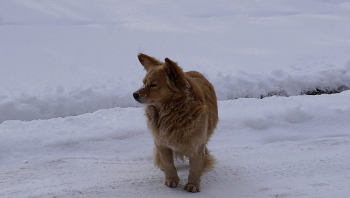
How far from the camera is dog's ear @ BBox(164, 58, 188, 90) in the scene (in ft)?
12.0

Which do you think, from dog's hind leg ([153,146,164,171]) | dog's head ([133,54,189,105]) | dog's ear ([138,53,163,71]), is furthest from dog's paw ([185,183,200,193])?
dog's ear ([138,53,163,71])

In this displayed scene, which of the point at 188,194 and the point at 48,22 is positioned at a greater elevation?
the point at 48,22

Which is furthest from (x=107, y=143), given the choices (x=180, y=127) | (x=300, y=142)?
(x=300, y=142)

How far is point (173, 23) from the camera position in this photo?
13328 mm

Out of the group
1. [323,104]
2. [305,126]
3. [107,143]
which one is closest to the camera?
[107,143]

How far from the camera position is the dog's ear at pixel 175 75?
3.65m

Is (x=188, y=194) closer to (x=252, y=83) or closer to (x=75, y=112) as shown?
(x=75, y=112)

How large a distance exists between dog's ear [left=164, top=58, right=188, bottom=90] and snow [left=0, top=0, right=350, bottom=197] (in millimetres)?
1097

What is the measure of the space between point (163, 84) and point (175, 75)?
15 cm

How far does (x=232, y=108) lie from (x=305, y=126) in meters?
1.18

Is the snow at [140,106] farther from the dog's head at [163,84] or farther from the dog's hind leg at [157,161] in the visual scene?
the dog's head at [163,84]

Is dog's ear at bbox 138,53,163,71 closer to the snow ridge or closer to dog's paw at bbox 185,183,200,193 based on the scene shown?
dog's paw at bbox 185,183,200,193

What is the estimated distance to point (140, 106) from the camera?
22.3 feet

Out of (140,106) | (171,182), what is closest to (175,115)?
(171,182)
